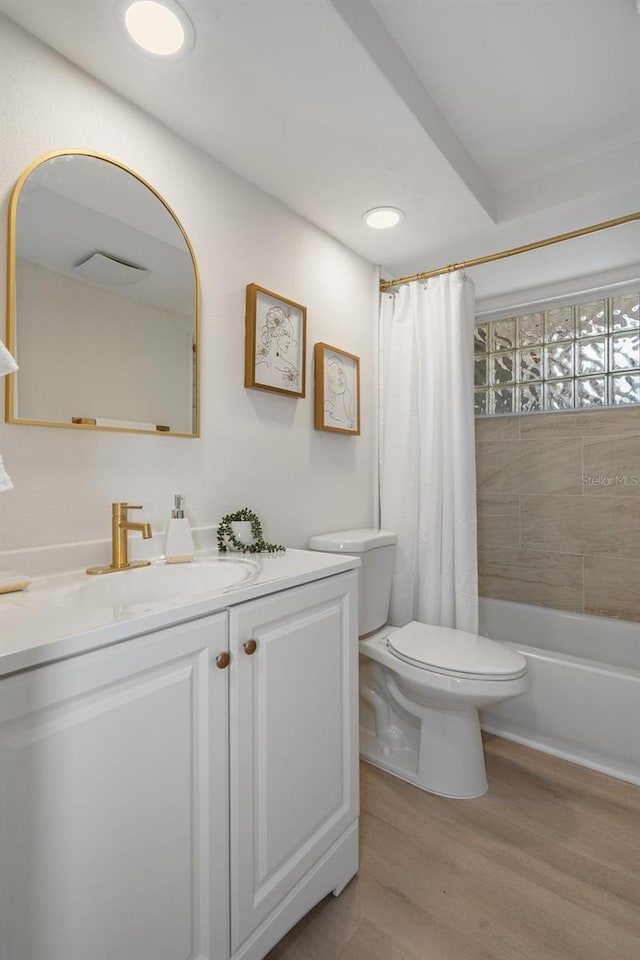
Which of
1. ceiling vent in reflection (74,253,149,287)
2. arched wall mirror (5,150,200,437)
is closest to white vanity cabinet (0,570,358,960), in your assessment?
arched wall mirror (5,150,200,437)

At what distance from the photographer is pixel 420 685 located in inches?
63.5

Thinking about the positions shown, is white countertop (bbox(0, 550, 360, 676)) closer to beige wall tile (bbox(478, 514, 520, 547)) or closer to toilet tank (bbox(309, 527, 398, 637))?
toilet tank (bbox(309, 527, 398, 637))

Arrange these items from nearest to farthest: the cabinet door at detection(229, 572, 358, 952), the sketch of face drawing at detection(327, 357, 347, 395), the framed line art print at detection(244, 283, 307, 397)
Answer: the cabinet door at detection(229, 572, 358, 952) → the framed line art print at detection(244, 283, 307, 397) → the sketch of face drawing at detection(327, 357, 347, 395)

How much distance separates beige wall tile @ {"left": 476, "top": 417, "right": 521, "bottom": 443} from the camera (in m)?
2.72

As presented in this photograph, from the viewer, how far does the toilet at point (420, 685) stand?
5.10 ft

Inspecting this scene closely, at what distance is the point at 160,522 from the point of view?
133 cm

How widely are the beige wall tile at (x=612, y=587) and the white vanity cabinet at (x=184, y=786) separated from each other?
178 cm

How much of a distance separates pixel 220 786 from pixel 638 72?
7.21 ft

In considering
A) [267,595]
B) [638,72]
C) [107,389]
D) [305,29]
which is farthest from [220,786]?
[638,72]

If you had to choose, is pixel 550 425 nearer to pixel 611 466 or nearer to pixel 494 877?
pixel 611 466

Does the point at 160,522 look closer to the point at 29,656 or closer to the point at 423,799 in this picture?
the point at 29,656

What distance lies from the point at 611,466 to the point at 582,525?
34 centimetres

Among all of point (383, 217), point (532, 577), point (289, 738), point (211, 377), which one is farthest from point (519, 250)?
point (289, 738)

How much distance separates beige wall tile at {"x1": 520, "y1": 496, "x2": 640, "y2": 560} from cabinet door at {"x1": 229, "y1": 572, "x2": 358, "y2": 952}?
5.71ft
